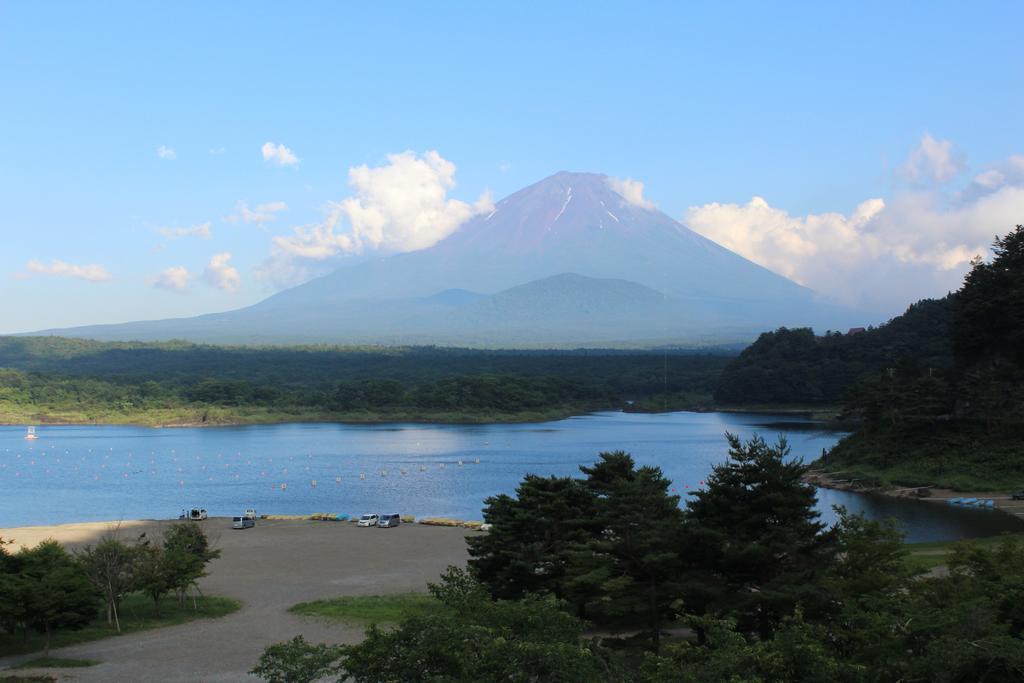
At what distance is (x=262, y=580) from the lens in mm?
21594

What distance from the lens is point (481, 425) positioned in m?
75.8

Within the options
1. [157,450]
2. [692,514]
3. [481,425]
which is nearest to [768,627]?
[692,514]

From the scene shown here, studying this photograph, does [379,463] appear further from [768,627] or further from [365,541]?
[768,627]

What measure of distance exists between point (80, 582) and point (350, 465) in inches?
1355

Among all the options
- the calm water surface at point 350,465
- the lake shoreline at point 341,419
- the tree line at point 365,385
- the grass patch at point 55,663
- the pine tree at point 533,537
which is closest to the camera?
the grass patch at point 55,663

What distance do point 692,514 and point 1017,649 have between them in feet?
20.3

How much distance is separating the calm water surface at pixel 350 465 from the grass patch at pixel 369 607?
12254mm

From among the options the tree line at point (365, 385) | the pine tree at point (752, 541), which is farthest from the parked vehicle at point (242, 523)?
the tree line at point (365, 385)

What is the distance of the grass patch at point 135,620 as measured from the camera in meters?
15.8

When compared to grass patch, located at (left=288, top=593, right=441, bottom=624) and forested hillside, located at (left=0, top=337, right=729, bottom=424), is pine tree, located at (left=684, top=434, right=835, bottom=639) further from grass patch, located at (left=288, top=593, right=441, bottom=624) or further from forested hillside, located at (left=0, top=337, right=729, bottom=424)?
forested hillside, located at (left=0, top=337, right=729, bottom=424)

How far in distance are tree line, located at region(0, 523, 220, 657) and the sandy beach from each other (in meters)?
0.64

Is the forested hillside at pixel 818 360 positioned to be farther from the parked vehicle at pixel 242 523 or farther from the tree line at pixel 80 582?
the tree line at pixel 80 582

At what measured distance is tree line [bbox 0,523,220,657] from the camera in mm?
15297

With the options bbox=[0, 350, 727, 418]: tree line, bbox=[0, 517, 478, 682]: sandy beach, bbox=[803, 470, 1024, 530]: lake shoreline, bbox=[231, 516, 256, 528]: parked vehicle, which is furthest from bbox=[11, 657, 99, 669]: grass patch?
bbox=[0, 350, 727, 418]: tree line
